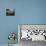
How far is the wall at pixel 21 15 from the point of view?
307cm

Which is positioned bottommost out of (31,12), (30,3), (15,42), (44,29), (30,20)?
(15,42)

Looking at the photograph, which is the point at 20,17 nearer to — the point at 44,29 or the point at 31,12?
the point at 31,12

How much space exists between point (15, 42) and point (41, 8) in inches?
41.0

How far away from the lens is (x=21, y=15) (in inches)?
121

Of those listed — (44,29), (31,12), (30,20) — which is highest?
(31,12)

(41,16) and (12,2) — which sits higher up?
(12,2)

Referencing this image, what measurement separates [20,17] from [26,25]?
0.25 m

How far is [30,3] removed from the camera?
3.07m

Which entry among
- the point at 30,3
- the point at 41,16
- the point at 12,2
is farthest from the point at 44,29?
the point at 12,2

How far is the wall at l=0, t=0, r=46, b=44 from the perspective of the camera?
307cm

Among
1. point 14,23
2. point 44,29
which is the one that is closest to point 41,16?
point 44,29

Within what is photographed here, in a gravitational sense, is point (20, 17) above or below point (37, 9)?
below

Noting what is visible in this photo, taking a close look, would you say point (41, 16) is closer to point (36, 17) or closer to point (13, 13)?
point (36, 17)

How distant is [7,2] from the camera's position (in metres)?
3.07
